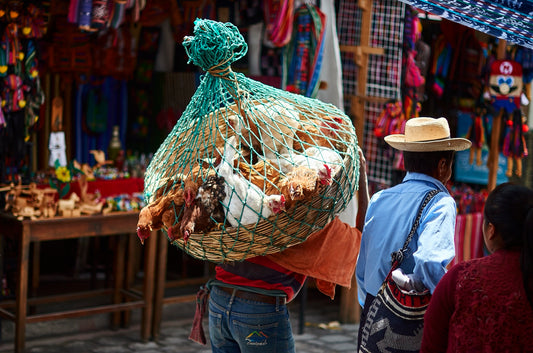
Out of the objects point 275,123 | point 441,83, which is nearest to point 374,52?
point 441,83

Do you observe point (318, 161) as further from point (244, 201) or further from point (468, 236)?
point (468, 236)

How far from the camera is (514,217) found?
2.32m

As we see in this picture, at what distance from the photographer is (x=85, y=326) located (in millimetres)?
6145

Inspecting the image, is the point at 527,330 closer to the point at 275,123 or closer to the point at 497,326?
the point at 497,326

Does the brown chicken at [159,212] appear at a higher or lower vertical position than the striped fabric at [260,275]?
higher

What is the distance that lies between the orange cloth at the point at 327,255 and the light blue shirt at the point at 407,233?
0.08 m

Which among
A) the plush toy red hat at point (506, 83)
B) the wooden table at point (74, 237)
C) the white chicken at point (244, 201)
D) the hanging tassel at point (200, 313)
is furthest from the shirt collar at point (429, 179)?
the plush toy red hat at point (506, 83)

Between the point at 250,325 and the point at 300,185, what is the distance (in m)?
0.68

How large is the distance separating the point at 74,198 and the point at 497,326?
12.6 feet

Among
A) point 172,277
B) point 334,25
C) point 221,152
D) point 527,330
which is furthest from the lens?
point 172,277

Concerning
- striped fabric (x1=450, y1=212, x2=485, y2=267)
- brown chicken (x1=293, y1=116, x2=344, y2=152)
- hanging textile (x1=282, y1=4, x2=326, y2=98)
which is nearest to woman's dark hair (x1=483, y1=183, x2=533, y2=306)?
brown chicken (x1=293, y1=116, x2=344, y2=152)

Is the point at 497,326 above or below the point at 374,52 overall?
below

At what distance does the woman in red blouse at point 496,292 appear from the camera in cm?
224

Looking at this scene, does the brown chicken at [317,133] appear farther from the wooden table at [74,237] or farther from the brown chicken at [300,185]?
the wooden table at [74,237]
